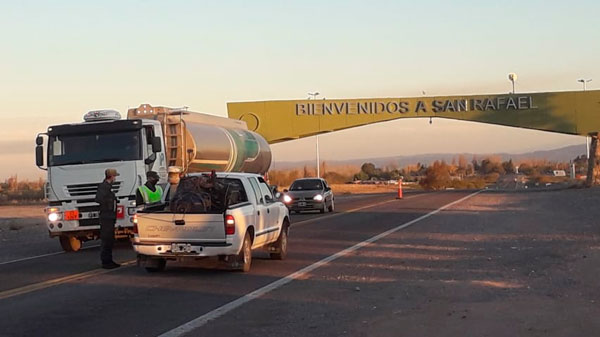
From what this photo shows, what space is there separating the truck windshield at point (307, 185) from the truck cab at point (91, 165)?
53.2 ft

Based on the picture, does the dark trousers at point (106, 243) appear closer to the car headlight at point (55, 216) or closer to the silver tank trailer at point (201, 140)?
the car headlight at point (55, 216)

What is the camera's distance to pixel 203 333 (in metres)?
8.57

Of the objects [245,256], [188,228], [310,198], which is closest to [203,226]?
[188,228]

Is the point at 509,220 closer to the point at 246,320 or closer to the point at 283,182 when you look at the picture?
the point at 246,320

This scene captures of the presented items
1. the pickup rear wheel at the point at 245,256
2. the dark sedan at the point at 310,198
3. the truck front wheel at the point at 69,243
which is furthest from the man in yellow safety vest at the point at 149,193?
the dark sedan at the point at 310,198

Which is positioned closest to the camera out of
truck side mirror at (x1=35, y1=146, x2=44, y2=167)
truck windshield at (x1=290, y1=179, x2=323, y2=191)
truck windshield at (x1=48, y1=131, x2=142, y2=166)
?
truck windshield at (x1=48, y1=131, x2=142, y2=166)

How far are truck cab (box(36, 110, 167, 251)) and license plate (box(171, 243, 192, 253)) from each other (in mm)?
4962

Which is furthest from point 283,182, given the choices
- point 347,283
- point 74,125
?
point 347,283

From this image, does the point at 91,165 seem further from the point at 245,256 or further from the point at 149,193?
the point at 245,256

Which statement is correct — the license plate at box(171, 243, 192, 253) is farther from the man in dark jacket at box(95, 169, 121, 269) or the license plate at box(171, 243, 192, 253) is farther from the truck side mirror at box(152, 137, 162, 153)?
the truck side mirror at box(152, 137, 162, 153)

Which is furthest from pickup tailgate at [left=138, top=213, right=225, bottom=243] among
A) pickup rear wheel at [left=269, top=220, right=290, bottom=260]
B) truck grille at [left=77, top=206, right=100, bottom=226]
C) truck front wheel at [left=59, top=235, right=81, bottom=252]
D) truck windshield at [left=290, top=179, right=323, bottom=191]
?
truck windshield at [left=290, top=179, right=323, bottom=191]

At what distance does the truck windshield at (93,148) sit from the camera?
18453 mm

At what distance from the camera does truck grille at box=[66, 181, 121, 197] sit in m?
18.2

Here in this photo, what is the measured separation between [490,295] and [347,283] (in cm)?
249
